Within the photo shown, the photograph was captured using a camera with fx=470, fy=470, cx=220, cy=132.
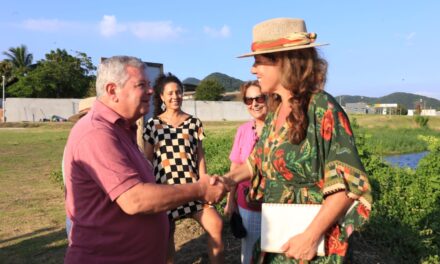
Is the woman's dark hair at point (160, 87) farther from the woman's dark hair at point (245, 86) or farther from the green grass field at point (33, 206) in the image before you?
the green grass field at point (33, 206)

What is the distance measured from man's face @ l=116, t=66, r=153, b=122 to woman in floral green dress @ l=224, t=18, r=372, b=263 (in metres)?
0.57

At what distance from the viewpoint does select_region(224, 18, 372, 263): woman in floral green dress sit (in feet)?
6.61

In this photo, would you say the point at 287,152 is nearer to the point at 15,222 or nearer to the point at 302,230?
the point at 302,230

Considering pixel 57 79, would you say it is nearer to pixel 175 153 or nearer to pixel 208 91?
pixel 208 91

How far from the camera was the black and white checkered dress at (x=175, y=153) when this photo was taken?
3.88 m

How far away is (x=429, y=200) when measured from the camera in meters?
6.24

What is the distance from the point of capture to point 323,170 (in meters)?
2.09

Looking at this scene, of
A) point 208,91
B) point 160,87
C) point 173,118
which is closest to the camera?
point 173,118

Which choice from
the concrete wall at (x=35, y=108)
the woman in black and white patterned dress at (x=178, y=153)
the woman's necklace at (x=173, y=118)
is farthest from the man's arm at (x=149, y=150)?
the concrete wall at (x=35, y=108)

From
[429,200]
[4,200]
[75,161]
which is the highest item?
[75,161]

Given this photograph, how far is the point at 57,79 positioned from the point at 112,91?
5738 cm

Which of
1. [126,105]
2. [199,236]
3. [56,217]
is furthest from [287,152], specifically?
[56,217]

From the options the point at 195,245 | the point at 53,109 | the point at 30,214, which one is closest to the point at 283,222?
the point at 195,245

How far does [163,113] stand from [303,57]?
2149 mm
